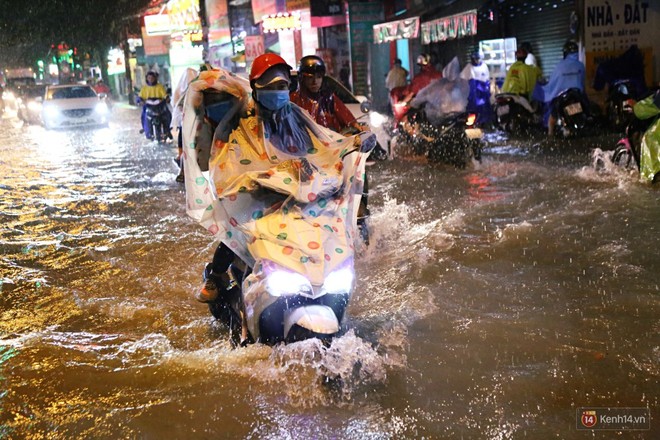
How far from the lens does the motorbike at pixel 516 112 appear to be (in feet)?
46.9

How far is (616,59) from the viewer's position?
1384cm

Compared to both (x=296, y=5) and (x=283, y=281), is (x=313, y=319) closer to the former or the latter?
(x=283, y=281)

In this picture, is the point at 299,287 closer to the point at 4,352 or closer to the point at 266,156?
the point at 266,156

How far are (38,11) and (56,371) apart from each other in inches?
1904

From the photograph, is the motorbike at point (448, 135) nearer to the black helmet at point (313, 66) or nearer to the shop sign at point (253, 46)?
the black helmet at point (313, 66)

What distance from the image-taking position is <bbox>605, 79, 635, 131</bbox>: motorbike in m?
9.00

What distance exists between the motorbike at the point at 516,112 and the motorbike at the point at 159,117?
8.69m

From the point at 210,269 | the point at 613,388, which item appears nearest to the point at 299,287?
the point at 210,269

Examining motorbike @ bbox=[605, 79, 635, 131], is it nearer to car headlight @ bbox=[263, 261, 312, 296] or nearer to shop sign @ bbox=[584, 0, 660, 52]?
shop sign @ bbox=[584, 0, 660, 52]

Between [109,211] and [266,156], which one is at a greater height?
[266,156]

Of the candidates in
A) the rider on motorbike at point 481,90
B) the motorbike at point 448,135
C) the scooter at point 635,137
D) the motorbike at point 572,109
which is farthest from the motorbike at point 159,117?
the scooter at point 635,137

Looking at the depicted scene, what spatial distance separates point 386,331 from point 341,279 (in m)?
1.06

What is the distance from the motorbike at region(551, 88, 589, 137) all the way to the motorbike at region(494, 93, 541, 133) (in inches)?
51.3

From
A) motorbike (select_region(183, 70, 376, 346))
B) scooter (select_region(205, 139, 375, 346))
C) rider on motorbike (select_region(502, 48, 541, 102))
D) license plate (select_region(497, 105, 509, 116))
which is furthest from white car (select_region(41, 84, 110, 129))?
scooter (select_region(205, 139, 375, 346))
